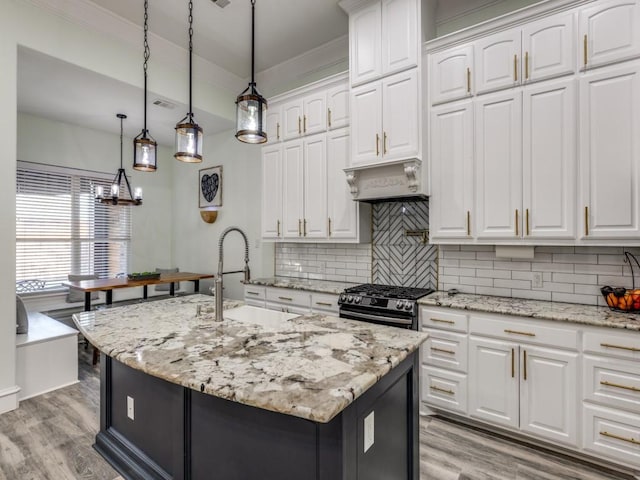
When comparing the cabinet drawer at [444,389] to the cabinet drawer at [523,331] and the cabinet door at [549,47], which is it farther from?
the cabinet door at [549,47]

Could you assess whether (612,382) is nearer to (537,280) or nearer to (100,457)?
(537,280)

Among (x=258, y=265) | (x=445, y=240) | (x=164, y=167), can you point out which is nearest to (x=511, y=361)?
(x=445, y=240)

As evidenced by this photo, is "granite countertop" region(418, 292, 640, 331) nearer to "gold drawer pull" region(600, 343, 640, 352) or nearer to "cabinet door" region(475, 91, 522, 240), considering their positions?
"gold drawer pull" region(600, 343, 640, 352)

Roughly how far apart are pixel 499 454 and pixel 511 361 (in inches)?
23.3

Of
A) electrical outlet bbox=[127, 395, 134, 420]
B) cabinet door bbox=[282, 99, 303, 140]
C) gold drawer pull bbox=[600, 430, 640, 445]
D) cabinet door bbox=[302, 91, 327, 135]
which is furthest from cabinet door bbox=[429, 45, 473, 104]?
electrical outlet bbox=[127, 395, 134, 420]

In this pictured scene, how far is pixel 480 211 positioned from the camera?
8.52 ft

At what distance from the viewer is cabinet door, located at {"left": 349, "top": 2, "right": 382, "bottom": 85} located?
296 cm

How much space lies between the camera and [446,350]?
2.52 m

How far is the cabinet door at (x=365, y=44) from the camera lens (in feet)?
9.70

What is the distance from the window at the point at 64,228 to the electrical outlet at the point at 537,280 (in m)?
5.57

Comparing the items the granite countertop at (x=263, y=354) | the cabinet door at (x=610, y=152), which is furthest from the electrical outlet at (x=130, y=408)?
the cabinet door at (x=610, y=152)

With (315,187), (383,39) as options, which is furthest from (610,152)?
(315,187)

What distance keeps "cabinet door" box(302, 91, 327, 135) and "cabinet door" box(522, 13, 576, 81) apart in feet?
5.78

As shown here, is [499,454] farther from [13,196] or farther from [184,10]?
[184,10]
